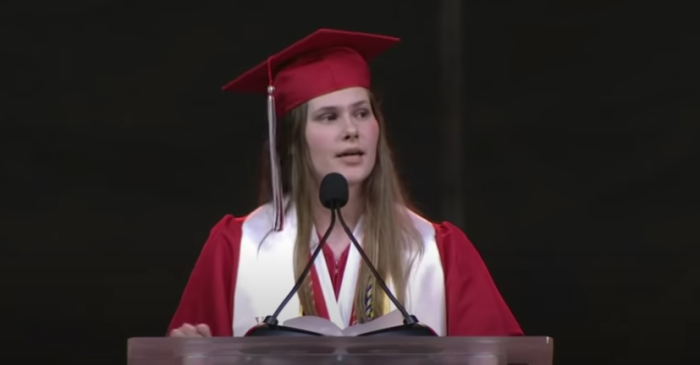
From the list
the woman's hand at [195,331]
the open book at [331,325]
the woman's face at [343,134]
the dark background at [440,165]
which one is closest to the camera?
the open book at [331,325]

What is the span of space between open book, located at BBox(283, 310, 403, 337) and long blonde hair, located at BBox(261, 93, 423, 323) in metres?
0.47

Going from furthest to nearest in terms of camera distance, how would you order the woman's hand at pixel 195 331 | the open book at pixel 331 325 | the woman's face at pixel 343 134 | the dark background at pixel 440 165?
the dark background at pixel 440 165
the woman's face at pixel 343 134
the woman's hand at pixel 195 331
the open book at pixel 331 325

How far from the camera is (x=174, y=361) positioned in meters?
2.13

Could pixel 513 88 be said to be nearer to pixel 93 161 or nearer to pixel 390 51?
pixel 390 51

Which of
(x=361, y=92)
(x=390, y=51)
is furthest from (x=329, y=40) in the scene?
(x=390, y=51)

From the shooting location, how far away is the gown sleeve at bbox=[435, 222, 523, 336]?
3.00 metres

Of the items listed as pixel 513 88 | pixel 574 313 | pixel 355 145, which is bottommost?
pixel 574 313

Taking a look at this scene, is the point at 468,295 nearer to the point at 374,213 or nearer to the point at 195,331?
the point at 374,213

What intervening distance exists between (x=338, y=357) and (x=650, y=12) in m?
2.19

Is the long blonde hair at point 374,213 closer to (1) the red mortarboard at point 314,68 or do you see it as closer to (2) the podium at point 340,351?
(1) the red mortarboard at point 314,68

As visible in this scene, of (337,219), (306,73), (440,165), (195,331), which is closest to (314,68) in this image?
(306,73)

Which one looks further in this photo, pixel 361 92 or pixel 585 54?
pixel 585 54

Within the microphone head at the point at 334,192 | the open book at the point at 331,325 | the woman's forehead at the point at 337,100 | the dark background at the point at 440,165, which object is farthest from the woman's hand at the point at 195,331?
the dark background at the point at 440,165

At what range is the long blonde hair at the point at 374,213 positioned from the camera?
303 centimetres
